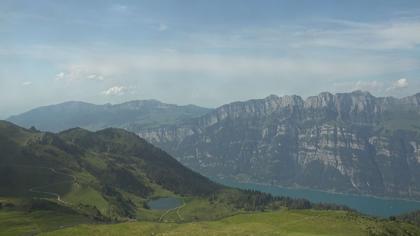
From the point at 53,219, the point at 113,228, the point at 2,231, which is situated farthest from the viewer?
the point at 53,219

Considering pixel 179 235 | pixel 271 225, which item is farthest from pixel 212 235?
pixel 271 225

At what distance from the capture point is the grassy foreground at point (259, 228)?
13312 cm

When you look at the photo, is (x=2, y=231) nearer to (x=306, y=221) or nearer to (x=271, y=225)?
(x=271, y=225)

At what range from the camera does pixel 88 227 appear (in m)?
140

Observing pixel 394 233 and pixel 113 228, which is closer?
pixel 113 228

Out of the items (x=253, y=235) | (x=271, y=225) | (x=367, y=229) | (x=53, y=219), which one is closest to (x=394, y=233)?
(x=367, y=229)

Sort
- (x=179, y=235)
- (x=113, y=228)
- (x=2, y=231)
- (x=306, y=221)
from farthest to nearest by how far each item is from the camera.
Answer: (x=2, y=231) → (x=306, y=221) → (x=113, y=228) → (x=179, y=235)

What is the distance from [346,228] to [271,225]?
2073 cm

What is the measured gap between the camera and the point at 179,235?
4961 inches

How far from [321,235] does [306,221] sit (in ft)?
65.6

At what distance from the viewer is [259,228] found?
13988cm

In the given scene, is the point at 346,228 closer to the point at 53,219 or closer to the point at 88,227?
the point at 88,227

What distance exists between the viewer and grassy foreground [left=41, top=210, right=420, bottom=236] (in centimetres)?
13312

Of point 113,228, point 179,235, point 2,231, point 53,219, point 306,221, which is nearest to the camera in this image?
point 179,235
